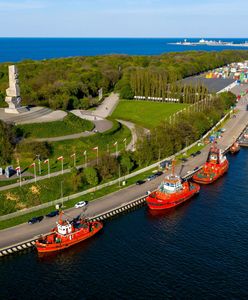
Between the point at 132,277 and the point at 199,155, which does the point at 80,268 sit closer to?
the point at 132,277

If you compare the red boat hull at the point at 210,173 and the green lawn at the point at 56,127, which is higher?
the green lawn at the point at 56,127

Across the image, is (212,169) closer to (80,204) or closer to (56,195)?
(80,204)

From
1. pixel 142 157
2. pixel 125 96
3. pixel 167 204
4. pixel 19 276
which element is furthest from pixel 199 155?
pixel 125 96

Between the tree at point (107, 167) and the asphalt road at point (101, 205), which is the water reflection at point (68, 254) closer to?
the asphalt road at point (101, 205)

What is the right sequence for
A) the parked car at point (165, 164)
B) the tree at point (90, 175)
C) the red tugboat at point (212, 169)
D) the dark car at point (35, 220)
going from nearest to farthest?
the dark car at point (35, 220) → the tree at point (90, 175) → the red tugboat at point (212, 169) → the parked car at point (165, 164)

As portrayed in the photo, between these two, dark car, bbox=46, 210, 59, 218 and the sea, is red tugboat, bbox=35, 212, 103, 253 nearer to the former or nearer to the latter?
the sea

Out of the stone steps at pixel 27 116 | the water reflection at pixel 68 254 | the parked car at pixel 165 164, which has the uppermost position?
the stone steps at pixel 27 116

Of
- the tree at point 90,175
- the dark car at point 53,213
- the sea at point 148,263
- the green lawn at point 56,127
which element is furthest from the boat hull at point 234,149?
the dark car at point 53,213
